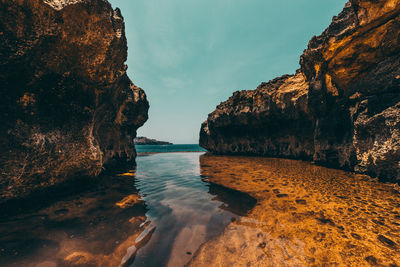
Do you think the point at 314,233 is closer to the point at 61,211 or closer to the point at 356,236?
the point at 356,236

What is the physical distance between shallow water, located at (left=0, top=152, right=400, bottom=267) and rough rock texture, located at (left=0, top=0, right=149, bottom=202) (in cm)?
110

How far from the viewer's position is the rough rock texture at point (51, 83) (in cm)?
359

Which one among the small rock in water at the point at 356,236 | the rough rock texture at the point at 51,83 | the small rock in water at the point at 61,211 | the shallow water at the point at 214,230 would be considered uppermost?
the rough rock texture at the point at 51,83

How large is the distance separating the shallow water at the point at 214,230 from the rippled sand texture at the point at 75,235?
0.02 meters

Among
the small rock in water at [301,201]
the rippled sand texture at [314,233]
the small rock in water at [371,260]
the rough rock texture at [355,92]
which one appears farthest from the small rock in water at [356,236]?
the rough rock texture at [355,92]

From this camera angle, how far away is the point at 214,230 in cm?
311

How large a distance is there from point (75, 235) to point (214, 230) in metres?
2.90

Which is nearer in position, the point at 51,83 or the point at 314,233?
the point at 314,233

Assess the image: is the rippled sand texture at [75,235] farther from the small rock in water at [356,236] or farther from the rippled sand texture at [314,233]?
the small rock in water at [356,236]

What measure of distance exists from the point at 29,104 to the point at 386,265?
28.1 ft

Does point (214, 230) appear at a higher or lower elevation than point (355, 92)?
lower

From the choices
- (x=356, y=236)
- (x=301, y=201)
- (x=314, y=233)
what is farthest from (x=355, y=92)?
(x=314, y=233)

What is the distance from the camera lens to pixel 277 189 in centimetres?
537

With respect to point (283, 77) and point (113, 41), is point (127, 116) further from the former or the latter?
point (283, 77)
